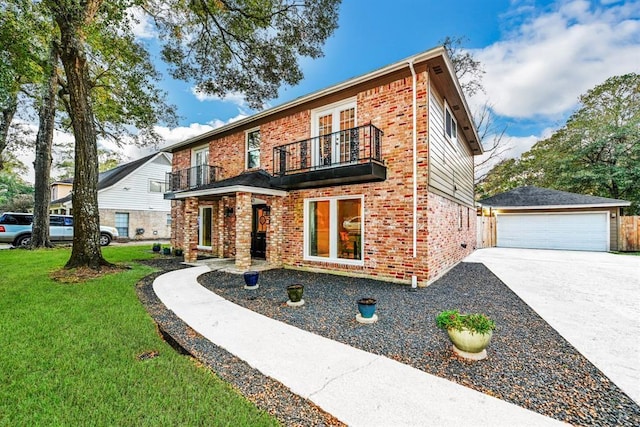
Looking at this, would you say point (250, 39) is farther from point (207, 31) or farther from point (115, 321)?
point (115, 321)

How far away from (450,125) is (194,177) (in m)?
10.8

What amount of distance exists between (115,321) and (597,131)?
88.5 ft

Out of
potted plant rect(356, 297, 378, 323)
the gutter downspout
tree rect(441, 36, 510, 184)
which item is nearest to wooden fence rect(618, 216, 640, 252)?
tree rect(441, 36, 510, 184)

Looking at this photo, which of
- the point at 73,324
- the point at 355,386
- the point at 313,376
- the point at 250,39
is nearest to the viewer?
the point at 355,386

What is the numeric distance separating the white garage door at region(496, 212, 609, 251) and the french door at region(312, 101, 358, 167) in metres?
13.3

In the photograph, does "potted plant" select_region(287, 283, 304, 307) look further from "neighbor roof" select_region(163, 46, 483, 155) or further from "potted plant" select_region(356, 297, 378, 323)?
"neighbor roof" select_region(163, 46, 483, 155)

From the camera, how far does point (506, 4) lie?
33.2 feet

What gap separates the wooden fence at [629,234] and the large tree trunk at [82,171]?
22.6m

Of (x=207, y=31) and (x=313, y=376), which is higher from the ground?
(x=207, y=31)

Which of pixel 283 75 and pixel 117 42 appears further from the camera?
pixel 117 42

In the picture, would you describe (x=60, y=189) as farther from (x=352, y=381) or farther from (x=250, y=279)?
(x=352, y=381)

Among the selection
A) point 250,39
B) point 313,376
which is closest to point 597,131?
point 250,39

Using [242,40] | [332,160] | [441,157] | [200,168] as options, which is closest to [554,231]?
[441,157]

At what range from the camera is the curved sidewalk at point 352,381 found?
6.96ft
